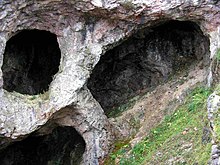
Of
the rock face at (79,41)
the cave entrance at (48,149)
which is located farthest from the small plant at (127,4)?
the cave entrance at (48,149)

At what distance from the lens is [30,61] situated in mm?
16984

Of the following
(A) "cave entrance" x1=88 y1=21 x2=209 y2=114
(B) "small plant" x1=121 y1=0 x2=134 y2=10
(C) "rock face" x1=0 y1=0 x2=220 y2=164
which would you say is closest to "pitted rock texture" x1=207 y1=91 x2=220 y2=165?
(C) "rock face" x1=0 y1=0 x2=220 y2=164

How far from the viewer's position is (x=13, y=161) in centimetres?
1694

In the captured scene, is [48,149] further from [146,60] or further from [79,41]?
[146,60]

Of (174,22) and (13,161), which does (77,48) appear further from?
(13,161)

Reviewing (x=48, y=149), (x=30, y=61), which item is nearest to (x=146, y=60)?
(x=30, y=61)

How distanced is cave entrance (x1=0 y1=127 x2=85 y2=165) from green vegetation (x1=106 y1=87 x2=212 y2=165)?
225cm

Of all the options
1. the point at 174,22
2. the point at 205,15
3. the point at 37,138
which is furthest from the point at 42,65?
the point at 205,15

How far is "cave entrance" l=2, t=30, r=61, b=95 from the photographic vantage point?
1638 cm

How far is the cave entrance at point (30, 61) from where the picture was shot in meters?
16.4

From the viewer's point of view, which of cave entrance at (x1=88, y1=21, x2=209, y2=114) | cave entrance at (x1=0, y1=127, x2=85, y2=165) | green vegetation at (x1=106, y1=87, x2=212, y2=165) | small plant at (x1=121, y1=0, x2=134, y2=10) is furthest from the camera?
cave entrance at (x1=88, y1=21, x2=209, y2=114)

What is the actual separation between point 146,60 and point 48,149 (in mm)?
5239

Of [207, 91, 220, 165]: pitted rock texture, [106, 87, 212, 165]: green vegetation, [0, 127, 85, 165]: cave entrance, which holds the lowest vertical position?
[0, 127, 85, 165]: cave entrance

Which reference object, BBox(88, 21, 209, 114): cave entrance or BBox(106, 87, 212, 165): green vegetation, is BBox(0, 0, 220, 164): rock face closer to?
BBox(88, 21, 209, 114): cave entrance
